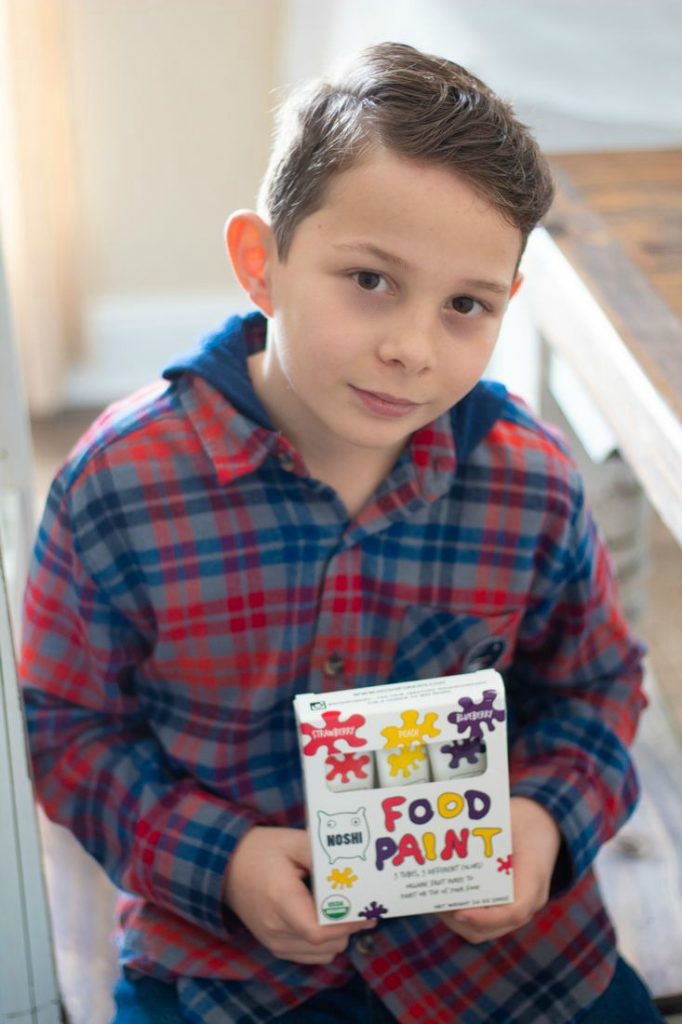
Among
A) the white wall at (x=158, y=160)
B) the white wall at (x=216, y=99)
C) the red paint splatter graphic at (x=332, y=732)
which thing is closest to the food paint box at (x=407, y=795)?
the red paint splatter graphic at (x=332, y=732)

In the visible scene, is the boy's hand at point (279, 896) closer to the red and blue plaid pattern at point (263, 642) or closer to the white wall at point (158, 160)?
the red and blue plaid pattern at point (263, 642)

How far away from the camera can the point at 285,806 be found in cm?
115

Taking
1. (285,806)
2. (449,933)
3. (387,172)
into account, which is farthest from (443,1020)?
(387,172)

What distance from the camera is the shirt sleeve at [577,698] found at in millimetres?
1118

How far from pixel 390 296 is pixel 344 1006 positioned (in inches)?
22.7

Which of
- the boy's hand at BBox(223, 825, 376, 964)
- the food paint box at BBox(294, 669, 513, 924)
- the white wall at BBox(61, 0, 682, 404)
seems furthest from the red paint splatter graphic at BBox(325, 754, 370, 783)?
the white wall at BBox(61, 0, 682, 404)

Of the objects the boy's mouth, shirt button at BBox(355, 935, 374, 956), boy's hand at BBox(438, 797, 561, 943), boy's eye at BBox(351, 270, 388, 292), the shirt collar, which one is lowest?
shirt button at BBox(355, 935, 374, 956)

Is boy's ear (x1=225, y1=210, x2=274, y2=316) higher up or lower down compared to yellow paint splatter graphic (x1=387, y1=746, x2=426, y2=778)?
higher up

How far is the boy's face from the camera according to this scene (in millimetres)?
917

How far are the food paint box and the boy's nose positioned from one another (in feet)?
0.73

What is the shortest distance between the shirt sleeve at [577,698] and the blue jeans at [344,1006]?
0.32ft

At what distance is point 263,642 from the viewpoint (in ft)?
3.64

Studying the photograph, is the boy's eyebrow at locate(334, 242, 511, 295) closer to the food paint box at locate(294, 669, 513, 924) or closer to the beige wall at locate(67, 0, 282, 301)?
the food paint box at locate(294, 669, 513, 924)

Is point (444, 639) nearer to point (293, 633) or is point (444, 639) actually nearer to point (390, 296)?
point (293, 633)
